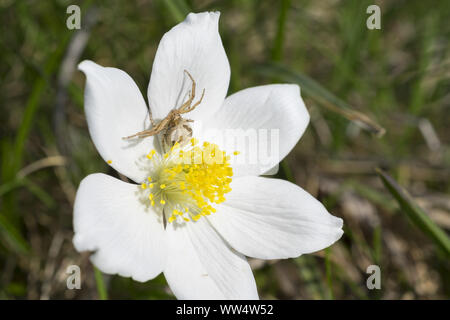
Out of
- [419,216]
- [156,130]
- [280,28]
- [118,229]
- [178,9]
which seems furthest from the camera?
[280,28]

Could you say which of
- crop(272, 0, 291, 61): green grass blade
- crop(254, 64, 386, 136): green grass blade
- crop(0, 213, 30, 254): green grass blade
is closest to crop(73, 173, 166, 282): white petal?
crop(0, 213, 30, 254): green grass blade

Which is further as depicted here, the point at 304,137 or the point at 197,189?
the point at 304,137

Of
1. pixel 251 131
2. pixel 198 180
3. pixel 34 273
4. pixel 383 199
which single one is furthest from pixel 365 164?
pixel 34 273

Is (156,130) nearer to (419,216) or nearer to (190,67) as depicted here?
(190,67)

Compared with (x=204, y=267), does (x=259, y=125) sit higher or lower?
higher

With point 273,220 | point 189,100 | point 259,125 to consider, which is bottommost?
point 273,220

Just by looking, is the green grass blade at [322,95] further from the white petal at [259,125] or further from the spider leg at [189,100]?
the spider leg at [189,100]

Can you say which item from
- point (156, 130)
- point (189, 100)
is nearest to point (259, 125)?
point (189, 100)

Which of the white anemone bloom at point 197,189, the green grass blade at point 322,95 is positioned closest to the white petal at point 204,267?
the white anemone bloom at point 197,189
